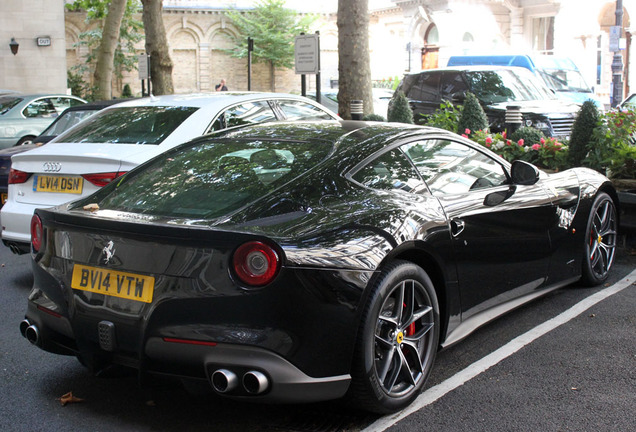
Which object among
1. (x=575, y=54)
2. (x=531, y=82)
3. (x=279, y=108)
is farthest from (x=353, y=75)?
(x=575, y=54)

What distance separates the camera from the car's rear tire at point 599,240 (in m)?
6.02

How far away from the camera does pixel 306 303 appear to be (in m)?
3.31

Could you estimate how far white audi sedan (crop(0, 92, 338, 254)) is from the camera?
614cm

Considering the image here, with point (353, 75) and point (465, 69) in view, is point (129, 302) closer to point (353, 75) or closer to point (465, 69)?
point (353, 75)

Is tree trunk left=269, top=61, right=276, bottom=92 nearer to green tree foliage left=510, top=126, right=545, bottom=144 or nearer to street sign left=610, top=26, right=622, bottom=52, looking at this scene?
street sign left=610, top=26, right=622, bottom=52

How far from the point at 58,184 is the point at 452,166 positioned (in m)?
3.32

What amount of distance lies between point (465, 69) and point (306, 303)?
1391cm

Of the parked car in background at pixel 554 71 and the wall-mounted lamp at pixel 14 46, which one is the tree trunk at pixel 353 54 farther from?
the wall-mounted lamp at pixel 14 46

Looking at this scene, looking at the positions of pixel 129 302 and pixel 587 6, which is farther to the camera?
pixel 587 6

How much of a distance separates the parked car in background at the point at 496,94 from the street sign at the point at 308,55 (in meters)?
2.49

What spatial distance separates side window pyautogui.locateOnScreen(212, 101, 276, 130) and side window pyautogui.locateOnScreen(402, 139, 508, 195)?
2.81 metres

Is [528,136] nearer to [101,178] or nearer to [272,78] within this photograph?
[101,178]

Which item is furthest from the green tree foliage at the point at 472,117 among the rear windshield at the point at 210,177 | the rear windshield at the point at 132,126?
the rear windshield at the point at 210,177

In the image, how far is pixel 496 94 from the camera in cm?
1562
